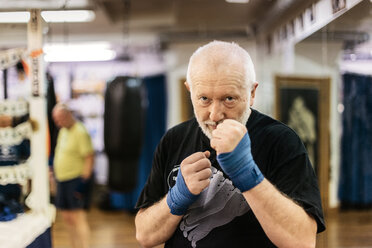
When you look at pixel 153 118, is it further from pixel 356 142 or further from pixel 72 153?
pixel 356 142

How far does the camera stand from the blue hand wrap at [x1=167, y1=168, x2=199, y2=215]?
1019 mm

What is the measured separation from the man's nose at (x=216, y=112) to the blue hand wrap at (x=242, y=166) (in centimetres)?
11

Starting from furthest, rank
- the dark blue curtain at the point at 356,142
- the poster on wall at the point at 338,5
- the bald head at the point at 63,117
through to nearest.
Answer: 1. the bald head at the point at 63,117
2. the dark blue curtain at the point at 356,142
3. the poster on wall at the point at 338,5

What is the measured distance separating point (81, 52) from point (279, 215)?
526cm

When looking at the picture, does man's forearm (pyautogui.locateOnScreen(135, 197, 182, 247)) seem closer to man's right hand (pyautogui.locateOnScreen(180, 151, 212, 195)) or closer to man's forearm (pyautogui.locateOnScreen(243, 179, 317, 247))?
man's right hand (pyautogui.locateOnScreen(180, 151, 212, 195))

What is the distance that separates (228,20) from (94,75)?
2.67 metres

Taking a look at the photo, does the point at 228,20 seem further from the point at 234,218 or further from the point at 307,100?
the point at 234,218

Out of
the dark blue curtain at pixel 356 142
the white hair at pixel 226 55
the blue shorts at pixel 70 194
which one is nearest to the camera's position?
the white hair at pixel 226 55

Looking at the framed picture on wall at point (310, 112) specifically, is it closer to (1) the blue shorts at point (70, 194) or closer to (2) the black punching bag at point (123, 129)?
(2) the black punching bag at point (123, 129)

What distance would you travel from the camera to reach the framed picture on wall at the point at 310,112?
2.92 m

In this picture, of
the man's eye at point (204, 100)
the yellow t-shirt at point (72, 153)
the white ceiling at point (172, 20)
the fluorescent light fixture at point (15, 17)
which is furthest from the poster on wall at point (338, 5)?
the yellow t-shirt at point (72, 153)

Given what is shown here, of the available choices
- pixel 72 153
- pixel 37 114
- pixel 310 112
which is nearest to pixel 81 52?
pixel 72 153

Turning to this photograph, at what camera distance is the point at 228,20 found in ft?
14.9

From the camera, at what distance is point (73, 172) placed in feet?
11.7
